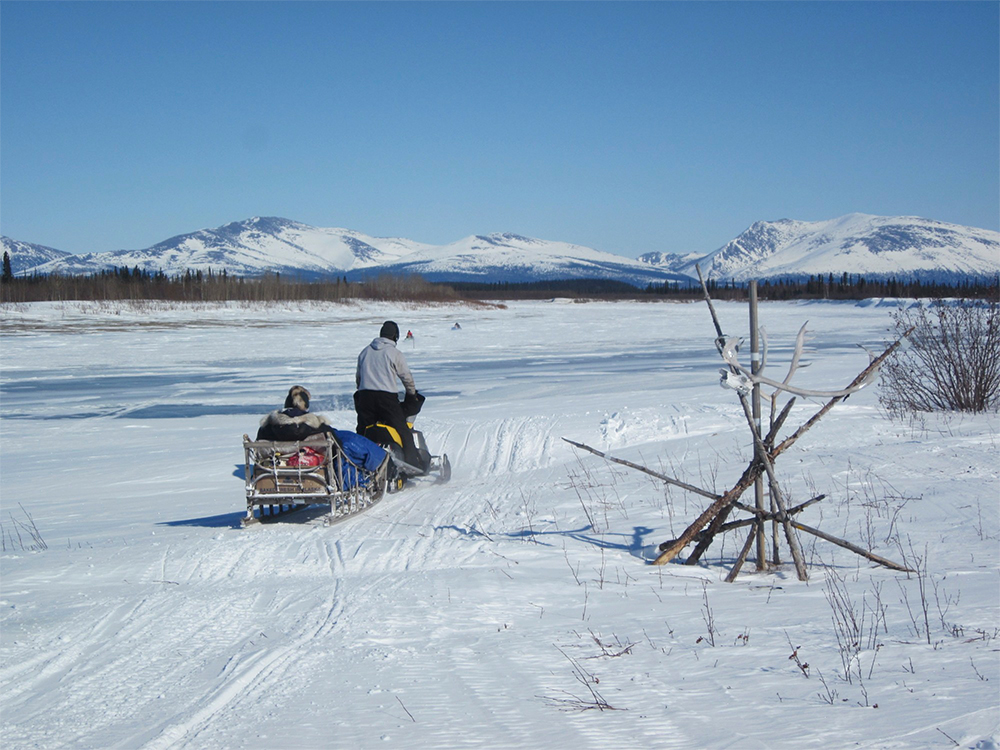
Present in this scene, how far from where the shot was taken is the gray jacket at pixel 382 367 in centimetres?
974

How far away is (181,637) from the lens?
5035 mm

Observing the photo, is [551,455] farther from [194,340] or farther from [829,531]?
[194,340]

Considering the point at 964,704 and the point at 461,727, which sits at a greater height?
the point at 964,704

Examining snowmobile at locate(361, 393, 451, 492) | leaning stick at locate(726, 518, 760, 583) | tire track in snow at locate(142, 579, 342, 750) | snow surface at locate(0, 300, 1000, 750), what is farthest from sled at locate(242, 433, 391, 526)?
leaning stick at locate(726, 518, 760, 583)

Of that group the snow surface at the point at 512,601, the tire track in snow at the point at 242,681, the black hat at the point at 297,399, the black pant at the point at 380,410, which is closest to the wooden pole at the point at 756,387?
the snow surface at the point at 512,601

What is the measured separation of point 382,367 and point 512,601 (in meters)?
4.83

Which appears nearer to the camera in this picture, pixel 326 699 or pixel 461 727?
pixel 461 727

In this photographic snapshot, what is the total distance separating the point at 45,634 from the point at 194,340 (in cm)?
3216

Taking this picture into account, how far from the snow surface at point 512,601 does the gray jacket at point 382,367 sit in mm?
1456

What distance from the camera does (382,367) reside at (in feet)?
32.1

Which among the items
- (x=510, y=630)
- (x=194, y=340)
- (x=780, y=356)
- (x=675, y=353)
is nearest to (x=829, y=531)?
(x=510, y=630)

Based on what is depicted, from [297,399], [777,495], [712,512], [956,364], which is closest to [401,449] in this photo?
[297,399]

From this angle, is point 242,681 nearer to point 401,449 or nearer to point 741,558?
point 741,558

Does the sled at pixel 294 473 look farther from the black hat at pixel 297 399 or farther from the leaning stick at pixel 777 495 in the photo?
the leaning stick at pixel 777 495
